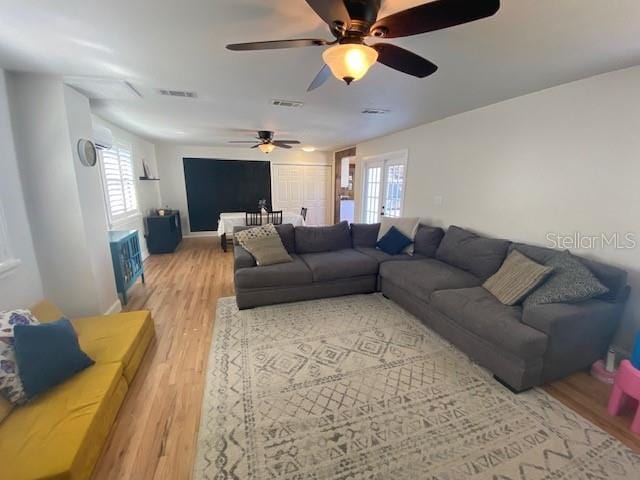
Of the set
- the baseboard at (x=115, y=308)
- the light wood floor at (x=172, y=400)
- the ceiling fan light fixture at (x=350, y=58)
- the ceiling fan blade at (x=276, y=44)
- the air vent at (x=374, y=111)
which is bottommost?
the light wood floor at (x=172, y=400)

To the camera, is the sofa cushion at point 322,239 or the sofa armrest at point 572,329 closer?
the sofa armrest at point 572,329

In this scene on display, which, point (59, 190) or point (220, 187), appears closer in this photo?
point (59, 190)

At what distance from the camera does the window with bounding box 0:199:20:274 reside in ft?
6.92

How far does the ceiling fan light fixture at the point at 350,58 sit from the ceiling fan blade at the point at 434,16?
100 millimetres

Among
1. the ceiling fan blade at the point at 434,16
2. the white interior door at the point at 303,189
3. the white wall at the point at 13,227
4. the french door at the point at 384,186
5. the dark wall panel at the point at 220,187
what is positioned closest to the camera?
the ceiling fan blade at the point at 434,16

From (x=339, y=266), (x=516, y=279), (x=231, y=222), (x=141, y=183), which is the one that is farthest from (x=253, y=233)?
(x=141, y=183)

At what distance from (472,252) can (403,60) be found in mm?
2336

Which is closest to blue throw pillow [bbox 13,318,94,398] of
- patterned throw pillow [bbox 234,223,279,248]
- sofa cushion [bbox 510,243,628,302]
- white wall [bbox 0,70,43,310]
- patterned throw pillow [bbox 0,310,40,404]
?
patterned throw pillow [bbox 0,310,40,404]

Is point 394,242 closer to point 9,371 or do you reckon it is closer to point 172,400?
point 172,400

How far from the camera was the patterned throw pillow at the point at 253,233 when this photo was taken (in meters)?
3.65

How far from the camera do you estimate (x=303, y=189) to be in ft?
26.1

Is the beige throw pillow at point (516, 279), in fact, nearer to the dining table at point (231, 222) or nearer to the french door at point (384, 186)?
the french door at point (384, 186)

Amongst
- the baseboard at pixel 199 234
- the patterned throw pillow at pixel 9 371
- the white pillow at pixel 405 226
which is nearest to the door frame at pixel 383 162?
the white pillow at pixel 405 226

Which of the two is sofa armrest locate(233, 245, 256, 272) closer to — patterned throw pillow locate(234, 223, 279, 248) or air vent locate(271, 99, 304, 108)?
patterned throw pillow locate(234, 223, 279, 248)
